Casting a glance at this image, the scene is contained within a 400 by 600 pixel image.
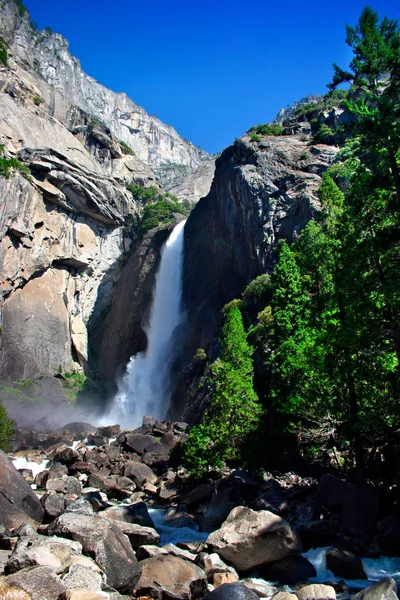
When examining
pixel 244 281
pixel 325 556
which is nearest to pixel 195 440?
pixel 325 556

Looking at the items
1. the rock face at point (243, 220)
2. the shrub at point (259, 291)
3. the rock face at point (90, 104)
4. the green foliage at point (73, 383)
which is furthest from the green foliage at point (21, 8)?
the shrub at point (259, 291)

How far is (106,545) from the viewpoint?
10508 mm

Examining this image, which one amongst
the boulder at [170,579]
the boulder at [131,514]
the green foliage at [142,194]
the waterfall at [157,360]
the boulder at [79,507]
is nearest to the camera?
the boulder at [170,579]

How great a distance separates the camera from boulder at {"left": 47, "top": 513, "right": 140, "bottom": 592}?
9883 millimetres

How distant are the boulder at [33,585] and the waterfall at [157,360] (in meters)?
37.9

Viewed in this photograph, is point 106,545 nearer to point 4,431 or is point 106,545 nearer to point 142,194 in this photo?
point 4,431

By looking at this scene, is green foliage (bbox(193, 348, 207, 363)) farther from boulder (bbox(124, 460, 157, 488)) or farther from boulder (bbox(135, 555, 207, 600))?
boulder (bbox(135, 555, 207, 600))

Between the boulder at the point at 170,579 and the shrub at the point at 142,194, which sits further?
the shrub at the point at 142,194

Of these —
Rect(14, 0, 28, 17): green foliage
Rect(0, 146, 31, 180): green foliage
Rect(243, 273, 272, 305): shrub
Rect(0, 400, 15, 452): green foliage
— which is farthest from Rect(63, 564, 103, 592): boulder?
Rect(14, 0, 28, 17): green foliage

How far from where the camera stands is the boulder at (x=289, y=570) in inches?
413

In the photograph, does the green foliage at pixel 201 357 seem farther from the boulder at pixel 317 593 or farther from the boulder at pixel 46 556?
the boulder at pixel 317 593

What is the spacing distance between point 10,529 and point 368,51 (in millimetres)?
17661

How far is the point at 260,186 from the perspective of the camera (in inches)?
1725

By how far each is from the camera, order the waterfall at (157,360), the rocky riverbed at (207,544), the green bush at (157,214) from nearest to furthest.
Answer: the rocky riverbed at (207,544) < the waterfall at (157,360) < the green bush at (157,214)
